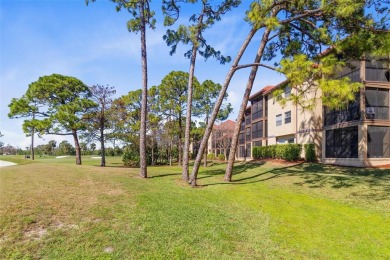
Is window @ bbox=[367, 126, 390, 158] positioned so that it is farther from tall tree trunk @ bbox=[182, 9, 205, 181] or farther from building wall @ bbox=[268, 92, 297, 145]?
A: tall tree trunk @ bbox=[182, 9, 205, 181]

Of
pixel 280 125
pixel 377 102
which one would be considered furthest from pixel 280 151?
pixel 377 102

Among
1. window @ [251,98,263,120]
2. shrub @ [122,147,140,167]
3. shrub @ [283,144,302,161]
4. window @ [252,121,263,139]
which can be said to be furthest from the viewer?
window @ [251,98,263,120]

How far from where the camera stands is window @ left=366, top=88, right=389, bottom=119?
20.3 m

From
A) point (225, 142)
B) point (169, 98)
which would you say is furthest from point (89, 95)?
point (225, 142)

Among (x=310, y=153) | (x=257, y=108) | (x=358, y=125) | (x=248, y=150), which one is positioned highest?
(x=257, y=108)

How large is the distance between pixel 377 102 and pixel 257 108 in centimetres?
1914

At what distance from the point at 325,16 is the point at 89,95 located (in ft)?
77.6

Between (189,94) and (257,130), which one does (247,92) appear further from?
(257,130)

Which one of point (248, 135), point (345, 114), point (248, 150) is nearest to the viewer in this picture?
point (345, 114)

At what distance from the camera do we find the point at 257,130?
3894 cm

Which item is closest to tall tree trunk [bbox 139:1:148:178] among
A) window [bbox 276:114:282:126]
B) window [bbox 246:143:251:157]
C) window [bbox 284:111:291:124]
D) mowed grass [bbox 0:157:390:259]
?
mowed grass [bbox 0:157:390:259]

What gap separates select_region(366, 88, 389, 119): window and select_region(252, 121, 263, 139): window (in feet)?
57.3

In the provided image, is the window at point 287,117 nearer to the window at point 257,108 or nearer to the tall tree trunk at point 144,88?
the window at point 257,108

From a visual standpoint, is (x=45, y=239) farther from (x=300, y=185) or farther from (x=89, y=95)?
(x=89, y=95)
